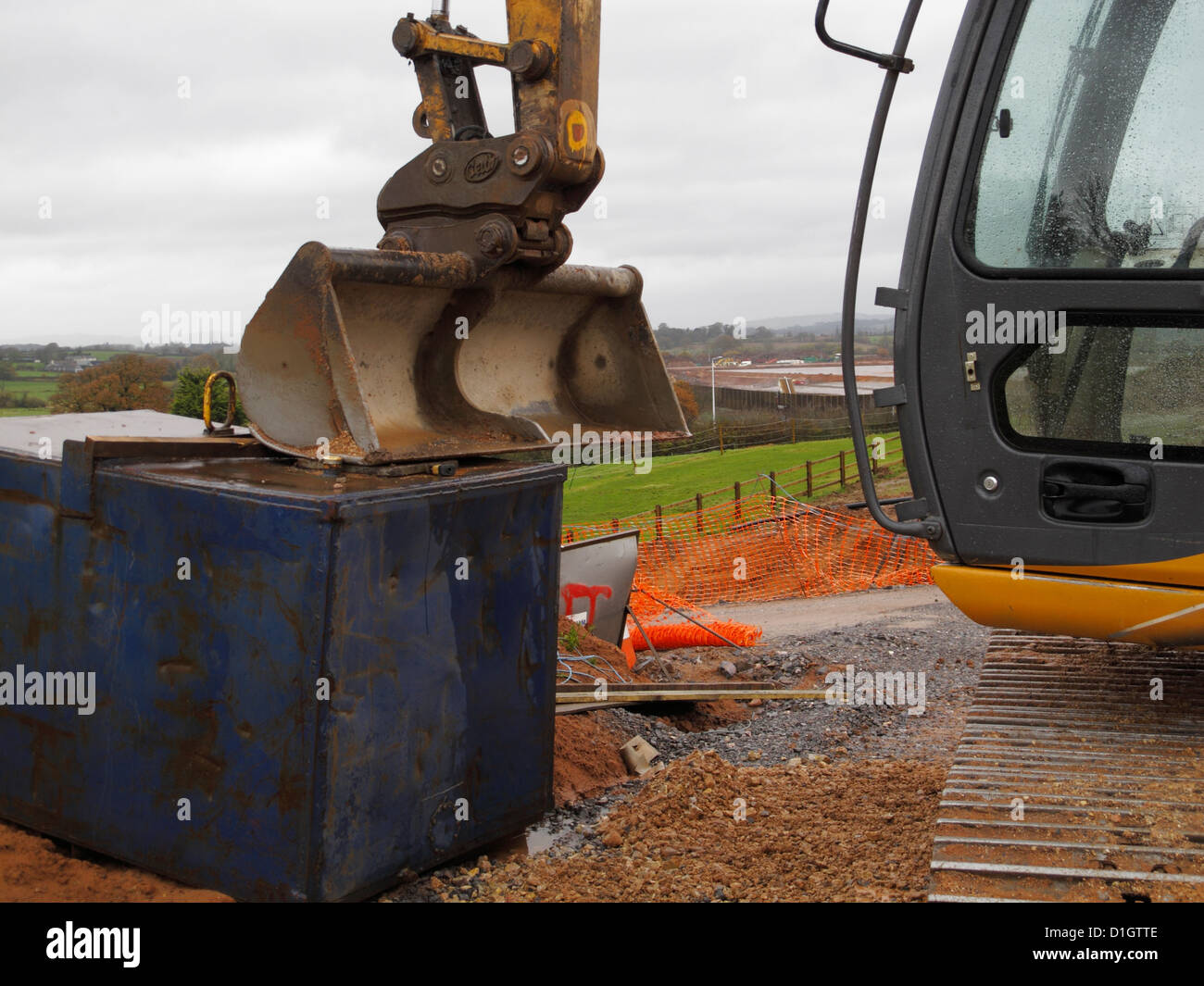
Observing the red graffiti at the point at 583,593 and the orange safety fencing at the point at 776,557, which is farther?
the orange safety fencing at the point at 776,557

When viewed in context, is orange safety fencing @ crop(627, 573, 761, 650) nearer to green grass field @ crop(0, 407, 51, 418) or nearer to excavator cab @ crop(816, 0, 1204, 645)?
green grass field @ crop(0, 407, 51, 418)

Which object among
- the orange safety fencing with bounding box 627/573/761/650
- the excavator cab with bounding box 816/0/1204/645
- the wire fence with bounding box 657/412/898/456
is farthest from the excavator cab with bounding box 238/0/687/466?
the wire fence with bounding box 657/412/898/456

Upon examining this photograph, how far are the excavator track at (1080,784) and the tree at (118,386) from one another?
586 cm

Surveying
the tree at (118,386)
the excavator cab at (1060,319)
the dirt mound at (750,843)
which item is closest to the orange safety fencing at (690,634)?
the tree at (118,386)

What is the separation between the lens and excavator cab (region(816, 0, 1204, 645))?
3.30 m

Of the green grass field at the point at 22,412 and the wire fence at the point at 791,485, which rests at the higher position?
the green grass field at the point at 22,412

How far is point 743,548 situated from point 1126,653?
1460cm

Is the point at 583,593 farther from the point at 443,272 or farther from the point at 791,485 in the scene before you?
the point at 791,485

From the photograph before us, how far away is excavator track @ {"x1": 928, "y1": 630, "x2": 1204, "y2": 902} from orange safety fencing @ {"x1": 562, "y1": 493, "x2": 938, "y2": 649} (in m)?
11.8

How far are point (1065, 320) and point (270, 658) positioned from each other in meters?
2.60

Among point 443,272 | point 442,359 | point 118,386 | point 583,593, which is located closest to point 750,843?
point 442,359

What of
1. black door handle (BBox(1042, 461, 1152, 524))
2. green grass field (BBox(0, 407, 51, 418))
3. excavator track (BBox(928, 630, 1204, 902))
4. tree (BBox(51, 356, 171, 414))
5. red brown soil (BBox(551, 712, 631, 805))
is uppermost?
tree (BBox(51, 356, 171, 414))

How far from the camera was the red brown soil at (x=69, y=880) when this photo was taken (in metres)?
4.08

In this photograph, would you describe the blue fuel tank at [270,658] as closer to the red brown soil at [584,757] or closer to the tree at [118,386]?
the red brown soil at [584,757]
